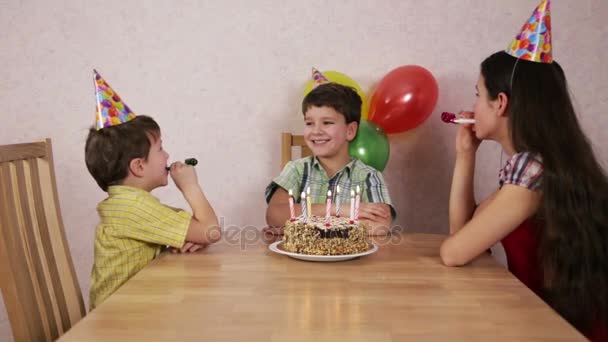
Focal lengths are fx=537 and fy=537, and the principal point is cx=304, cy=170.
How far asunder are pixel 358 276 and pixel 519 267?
529 mm

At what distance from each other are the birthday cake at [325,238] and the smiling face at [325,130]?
661 mm

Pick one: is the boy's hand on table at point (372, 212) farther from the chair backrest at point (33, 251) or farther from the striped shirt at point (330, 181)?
the chair backrest at point (33, 251)

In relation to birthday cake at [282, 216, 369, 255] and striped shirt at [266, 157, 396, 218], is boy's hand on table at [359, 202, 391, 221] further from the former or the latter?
birthday cake at [282, 216, 369, 255]

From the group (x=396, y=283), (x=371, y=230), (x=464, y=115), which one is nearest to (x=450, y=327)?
(x=396, y=283)

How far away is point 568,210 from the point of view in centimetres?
123

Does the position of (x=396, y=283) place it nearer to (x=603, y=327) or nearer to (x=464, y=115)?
(x=603, y=327)

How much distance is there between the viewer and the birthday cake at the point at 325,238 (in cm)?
123

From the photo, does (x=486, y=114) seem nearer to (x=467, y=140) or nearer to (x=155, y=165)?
(x=467, y=140)

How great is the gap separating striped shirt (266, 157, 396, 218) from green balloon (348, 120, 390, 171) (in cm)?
6

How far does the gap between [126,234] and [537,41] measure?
116 centimetres

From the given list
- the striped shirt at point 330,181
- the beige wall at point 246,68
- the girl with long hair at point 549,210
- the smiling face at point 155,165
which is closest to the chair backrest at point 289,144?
the striped shirt at point 330,181

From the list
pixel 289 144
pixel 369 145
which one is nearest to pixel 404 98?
pixel 369 145

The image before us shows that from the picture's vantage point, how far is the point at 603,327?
1.20 metres

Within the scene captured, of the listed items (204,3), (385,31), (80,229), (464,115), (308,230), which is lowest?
(80,229)
